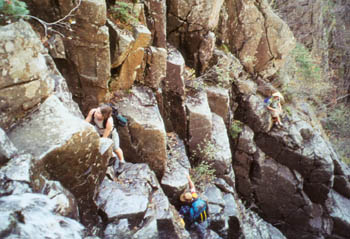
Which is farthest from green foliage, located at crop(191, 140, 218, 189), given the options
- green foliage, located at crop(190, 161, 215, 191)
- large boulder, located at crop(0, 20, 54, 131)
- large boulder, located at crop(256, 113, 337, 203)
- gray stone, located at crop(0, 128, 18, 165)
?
gray stone, located at crop(0, 128, 18, 165)

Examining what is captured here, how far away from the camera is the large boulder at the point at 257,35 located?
487 inches

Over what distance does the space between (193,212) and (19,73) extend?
5.70m

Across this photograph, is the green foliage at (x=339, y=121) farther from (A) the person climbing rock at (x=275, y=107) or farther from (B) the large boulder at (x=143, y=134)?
(B) the large boulder at (x=143, y=134)

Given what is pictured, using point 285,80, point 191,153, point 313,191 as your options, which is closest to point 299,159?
point 313,191

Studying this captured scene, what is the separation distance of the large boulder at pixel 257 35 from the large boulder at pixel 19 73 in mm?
10478

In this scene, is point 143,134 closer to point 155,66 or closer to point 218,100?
point 155,66

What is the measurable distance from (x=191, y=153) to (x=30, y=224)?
24.8ft

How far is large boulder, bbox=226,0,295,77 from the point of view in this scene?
12.4m

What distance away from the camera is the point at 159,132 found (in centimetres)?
743

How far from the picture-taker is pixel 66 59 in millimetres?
6520

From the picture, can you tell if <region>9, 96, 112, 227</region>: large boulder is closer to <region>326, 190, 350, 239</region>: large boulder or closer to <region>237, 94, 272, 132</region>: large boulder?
<region>237, 94, 272, 132</region>: large boulder

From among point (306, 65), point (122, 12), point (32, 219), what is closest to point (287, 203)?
point (306, 65)

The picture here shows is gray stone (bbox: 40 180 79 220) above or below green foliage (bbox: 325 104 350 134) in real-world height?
above

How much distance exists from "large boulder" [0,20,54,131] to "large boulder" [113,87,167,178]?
3124 mm
